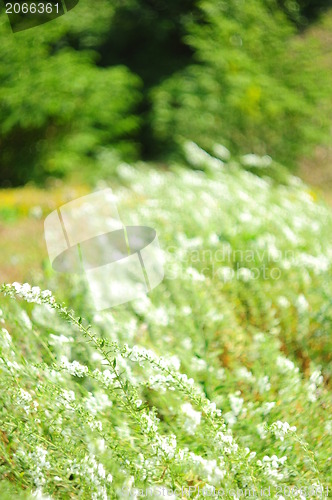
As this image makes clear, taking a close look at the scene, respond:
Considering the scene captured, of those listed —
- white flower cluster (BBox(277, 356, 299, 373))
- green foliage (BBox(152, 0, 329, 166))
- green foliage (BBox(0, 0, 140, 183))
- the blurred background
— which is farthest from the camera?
green foliage (BBox(152, 0, 329, 166))

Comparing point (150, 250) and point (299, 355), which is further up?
point (150, 250)

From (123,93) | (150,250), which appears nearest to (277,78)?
(123,93)

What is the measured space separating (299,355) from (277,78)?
6.68 meters

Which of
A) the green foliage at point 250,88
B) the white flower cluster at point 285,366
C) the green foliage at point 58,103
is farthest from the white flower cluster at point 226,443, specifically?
the green foliage at point 250,88

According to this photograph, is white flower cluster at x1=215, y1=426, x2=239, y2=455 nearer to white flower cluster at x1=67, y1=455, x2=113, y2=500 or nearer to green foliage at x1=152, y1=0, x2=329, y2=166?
white flower cluster at x1=67, y1=455, x2=113, y2=500

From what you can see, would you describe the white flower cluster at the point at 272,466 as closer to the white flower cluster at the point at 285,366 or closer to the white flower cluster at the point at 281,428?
the white flower cluster at the point at 281,428

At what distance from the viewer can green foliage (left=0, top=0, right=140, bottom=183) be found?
712cm

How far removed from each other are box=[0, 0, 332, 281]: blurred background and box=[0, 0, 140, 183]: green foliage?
0.02m

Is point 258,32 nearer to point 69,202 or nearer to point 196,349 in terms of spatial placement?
point 69,202

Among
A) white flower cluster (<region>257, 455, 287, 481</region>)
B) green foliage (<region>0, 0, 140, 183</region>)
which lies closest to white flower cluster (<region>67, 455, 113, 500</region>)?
white flower cluster (<region>257, 455, 287, 481</region>)

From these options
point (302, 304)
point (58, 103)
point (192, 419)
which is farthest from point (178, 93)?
point (192, 419)

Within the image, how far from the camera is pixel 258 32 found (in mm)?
8141

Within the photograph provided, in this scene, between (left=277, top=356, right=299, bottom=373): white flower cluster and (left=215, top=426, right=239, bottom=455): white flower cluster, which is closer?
(left=215, top=426, right=239, bottom=455): white flower cluster

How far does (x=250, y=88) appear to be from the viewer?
8.34 metres
